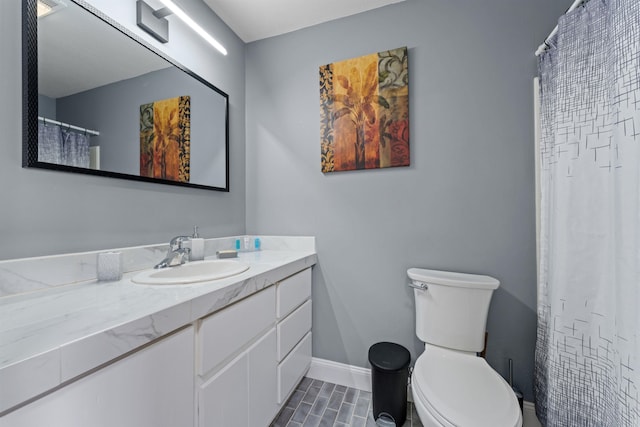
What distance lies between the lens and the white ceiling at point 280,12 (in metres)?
1.63

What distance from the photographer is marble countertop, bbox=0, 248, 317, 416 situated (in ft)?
1.49

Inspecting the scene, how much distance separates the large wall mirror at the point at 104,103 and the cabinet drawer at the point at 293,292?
2.74 ft

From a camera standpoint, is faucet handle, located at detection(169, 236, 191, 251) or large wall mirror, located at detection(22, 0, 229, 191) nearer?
large wall mirror, located at detection(22, 0, 229, 191)

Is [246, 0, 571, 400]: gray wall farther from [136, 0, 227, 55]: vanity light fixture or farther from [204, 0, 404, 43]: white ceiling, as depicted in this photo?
Result: [136, 0, 227, 55]: vanity light fixture

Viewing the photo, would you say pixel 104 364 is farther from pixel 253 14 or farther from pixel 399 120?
pixel 253 14

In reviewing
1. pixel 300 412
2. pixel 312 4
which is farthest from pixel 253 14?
pixel 300 412

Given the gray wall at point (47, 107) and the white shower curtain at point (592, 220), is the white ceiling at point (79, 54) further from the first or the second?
the white shower curtain at point (592, 220)

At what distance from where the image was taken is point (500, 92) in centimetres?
141

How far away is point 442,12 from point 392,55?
14.4 inches

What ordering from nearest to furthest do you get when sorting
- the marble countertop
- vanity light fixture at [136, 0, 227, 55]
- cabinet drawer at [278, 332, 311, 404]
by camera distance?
the marble countertop
vanity light fixture at [136, 0, 227, 55]
cabinet drawer at [278, 332, 311, 404]

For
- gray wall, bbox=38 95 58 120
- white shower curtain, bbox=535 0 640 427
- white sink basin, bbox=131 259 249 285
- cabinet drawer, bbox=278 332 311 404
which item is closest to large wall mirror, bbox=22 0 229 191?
gray wall, bbox=38 95 58 120

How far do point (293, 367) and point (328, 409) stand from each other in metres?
0.31

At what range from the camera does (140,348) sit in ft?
2.18

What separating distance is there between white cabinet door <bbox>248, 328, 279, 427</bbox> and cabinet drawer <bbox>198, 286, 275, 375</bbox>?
76mm
